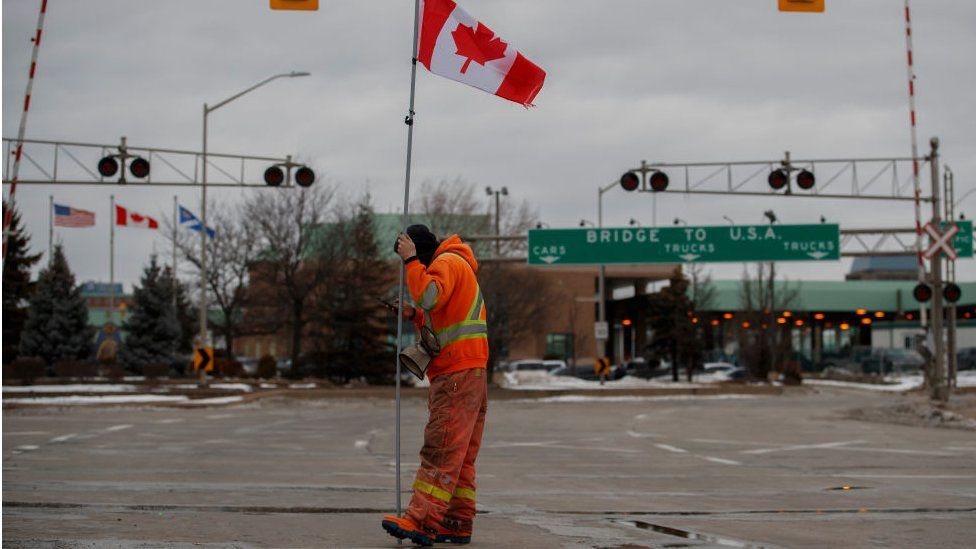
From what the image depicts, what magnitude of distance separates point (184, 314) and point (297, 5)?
174 feet

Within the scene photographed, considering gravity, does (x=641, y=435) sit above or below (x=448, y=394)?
below

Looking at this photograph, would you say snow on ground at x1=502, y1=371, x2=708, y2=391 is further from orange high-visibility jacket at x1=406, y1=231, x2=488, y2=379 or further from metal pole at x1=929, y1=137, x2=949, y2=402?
orange high-visibility jacket at x1=406, y1=231, x2=488, y2=379

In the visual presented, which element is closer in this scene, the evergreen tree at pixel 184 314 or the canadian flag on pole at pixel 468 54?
the canadian flag on pole at pixel 468 54

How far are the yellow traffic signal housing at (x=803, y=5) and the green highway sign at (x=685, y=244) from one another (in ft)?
98.4

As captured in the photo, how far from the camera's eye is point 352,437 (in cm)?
2106

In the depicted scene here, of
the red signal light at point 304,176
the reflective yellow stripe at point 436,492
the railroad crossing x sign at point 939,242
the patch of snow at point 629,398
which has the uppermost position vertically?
the red signal light at point 304,176

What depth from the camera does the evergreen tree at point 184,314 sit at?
5831 cm

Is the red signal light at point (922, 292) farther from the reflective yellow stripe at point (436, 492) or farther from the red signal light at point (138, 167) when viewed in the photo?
the reflective yellow stripe at point (436, 492)

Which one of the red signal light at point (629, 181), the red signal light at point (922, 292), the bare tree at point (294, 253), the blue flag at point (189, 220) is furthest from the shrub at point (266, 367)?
the red signal light at point (922, 292)

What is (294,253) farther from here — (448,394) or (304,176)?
(448,394)

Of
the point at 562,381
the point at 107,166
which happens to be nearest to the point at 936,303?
the point at 107,166

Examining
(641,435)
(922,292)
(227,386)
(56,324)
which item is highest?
(922,292)

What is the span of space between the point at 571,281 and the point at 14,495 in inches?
3407

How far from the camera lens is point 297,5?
43.9 feet
